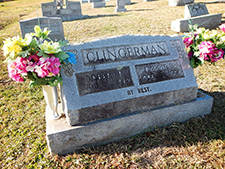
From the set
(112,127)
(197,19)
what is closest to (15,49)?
(112,127)

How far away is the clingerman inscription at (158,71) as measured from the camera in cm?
282

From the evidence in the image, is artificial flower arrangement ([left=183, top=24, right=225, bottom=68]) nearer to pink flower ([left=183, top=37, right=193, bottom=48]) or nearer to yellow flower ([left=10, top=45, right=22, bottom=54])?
pink flower ([left=183, top=37, right=193, bottom=48])

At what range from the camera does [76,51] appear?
2.67 m

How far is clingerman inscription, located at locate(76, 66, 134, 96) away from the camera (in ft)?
8.43

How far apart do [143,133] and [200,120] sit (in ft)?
A: 3.31

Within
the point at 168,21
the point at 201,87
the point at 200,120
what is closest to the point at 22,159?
the point at 200,120

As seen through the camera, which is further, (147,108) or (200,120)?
(200,120)

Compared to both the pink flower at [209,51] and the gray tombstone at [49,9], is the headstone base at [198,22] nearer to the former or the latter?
the pink flower at [209,51]

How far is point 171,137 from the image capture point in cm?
275

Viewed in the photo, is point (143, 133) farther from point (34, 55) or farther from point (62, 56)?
point (34, 55)

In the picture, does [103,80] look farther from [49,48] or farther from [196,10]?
[196,10]

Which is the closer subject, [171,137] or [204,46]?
[171,137]

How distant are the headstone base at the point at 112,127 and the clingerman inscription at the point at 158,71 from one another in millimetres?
470

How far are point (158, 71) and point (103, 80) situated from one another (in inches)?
35.4
